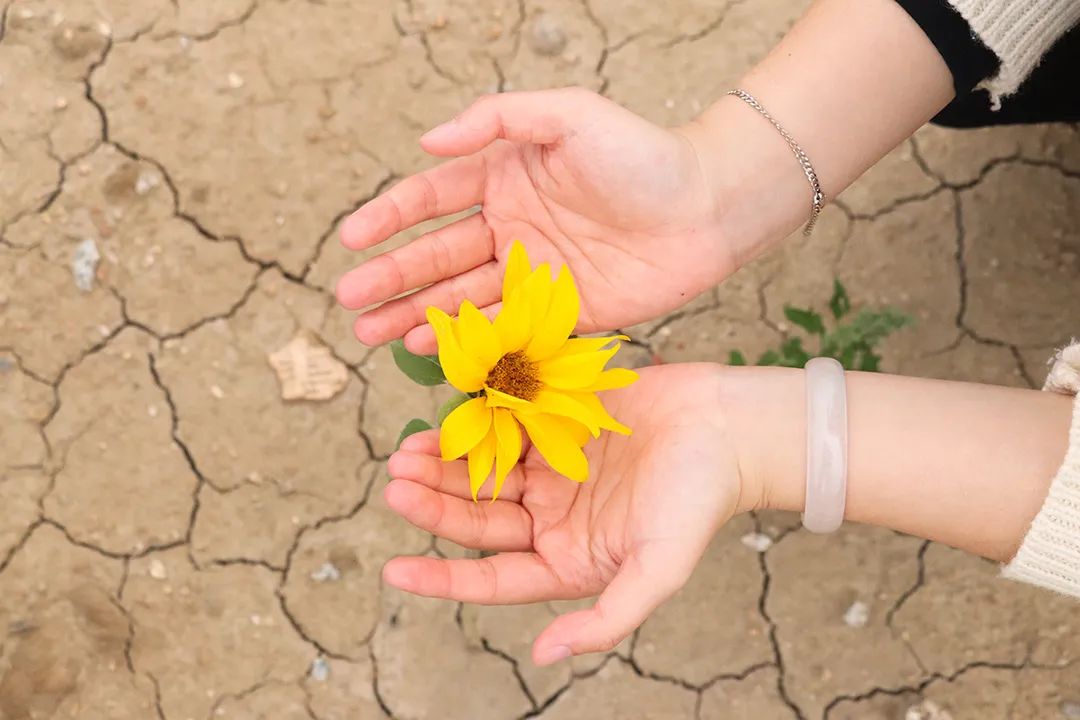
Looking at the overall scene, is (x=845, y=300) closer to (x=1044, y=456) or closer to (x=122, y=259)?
(x=1044, y=456)

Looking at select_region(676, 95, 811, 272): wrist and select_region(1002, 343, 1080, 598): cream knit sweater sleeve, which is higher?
select_region(676, 95, 811, 272): wrist

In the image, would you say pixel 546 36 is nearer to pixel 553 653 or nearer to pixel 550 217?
pixel 550 217

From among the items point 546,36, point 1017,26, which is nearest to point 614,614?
point 1017,26

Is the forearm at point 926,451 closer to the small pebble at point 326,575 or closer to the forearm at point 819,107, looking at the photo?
the forearm at point 819,107

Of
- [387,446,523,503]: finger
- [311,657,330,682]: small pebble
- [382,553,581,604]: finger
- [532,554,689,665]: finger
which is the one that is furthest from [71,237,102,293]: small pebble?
[532,554,689,665]: finger

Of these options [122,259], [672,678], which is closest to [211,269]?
[122,259]

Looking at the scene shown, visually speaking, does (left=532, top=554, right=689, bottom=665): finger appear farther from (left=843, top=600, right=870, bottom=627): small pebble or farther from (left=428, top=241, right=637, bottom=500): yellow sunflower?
(left=843, top=600, right=870, bottom=627): small pebble
